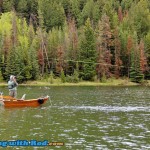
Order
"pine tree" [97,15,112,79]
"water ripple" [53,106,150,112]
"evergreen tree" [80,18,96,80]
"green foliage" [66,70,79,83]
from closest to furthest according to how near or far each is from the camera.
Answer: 1. "water ripple" [53,106,150,112]
2. "green foliage" [66,70,79,83]
3. "evergreen tree" [80,18,96,80]
4. "pine tree" [97,15,112,79]

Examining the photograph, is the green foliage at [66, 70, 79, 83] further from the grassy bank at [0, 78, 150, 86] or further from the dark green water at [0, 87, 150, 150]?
the dark green water at [0, 87, 150, 150]

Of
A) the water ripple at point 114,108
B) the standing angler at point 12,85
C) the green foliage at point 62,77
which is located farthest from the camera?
the green foliage at point 62,77

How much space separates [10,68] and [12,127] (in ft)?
260

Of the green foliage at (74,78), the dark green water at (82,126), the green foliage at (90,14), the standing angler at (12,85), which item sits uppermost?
the green foliage at (90,14)

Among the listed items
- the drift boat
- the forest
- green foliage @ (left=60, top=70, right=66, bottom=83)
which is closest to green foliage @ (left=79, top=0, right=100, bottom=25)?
the forest

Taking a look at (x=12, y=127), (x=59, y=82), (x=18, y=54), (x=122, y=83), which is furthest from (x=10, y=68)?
(x=12, y=127)

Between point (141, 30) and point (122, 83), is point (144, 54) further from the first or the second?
point (141, 30)

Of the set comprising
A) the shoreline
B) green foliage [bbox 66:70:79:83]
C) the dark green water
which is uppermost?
the dark green water

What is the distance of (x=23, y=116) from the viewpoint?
135 feet

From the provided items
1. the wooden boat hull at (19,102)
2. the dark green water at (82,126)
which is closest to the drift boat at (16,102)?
the wooden boat hull at (19,102)

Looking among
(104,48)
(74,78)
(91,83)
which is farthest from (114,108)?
(104,48)

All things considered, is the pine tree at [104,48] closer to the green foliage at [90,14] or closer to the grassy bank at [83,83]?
the grassy bank at [83,83]

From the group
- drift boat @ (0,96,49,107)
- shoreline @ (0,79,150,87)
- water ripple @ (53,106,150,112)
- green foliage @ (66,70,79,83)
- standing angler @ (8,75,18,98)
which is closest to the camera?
water ripple @ (53,106,150,112)

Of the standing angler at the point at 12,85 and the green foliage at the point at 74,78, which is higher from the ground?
the standing angler at the point at 12,85
